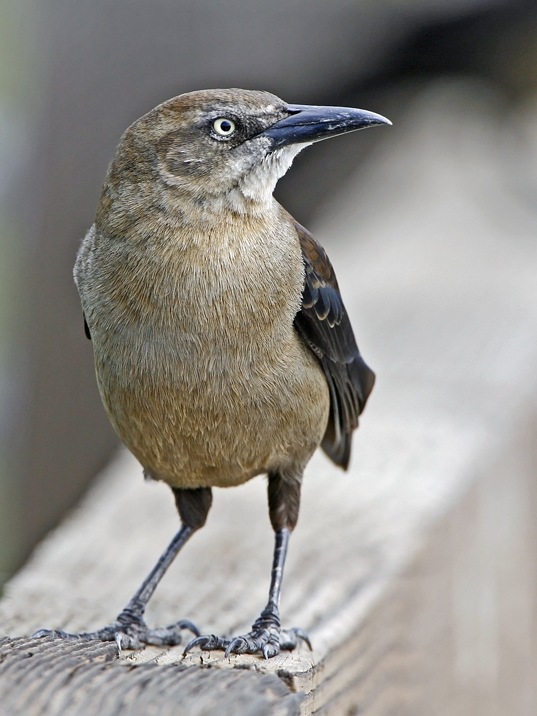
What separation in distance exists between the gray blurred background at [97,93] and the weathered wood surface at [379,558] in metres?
1.70

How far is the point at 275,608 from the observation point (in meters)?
2.94

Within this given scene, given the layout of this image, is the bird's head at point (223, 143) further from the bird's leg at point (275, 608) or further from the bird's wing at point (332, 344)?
the bird's leg at point (275, 608)

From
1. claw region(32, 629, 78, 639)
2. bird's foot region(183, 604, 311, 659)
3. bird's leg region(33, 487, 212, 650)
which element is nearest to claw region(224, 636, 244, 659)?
bird's foot region(183, 604, 311, 659)

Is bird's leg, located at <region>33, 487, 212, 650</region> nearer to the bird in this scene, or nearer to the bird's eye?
the bird

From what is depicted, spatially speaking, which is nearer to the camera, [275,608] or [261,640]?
[261,640]

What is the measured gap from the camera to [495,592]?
349cm

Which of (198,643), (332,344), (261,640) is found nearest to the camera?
(198,643)

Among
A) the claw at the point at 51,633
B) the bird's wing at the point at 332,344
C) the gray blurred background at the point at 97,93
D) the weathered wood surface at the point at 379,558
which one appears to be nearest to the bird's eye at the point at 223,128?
the bird's wing at the point at 332,344

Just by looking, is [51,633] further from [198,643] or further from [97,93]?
[97,93]

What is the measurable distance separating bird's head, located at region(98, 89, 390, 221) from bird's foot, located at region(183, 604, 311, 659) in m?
1.22

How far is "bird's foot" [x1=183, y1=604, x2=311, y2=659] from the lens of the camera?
2527mm

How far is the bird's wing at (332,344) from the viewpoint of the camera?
10.5ft

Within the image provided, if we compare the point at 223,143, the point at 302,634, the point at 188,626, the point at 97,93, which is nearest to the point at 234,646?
the point at 302,634

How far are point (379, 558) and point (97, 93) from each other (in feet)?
12.8
